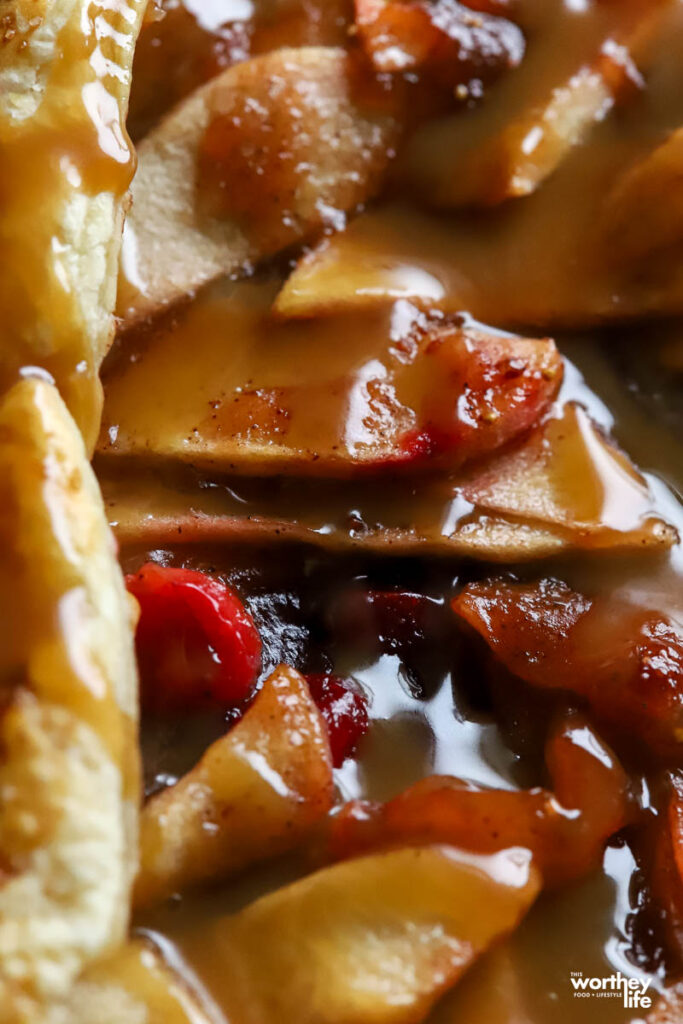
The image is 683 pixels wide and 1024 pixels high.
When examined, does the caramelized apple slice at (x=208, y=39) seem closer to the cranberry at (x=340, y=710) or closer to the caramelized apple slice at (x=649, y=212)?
the caramelized apple slice at (x=649, y=212)

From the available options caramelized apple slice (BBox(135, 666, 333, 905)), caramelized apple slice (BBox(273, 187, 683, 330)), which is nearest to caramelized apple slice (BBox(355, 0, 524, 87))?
caramelized apple slice (BBox(273, 187, 683, 330))

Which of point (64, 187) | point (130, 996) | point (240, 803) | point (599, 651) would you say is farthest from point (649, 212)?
point (130, 996)

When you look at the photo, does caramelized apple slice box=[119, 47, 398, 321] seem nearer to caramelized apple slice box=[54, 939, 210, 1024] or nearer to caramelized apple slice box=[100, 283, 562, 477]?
caramelized apple slice box=[100, 283, 562, 477]

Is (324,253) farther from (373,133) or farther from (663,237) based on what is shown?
(663,237)

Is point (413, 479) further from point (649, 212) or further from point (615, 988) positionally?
point (615, 988)

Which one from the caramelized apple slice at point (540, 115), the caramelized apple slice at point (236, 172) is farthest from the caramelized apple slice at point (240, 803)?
the caramelized apple slice at point (540, 115)
